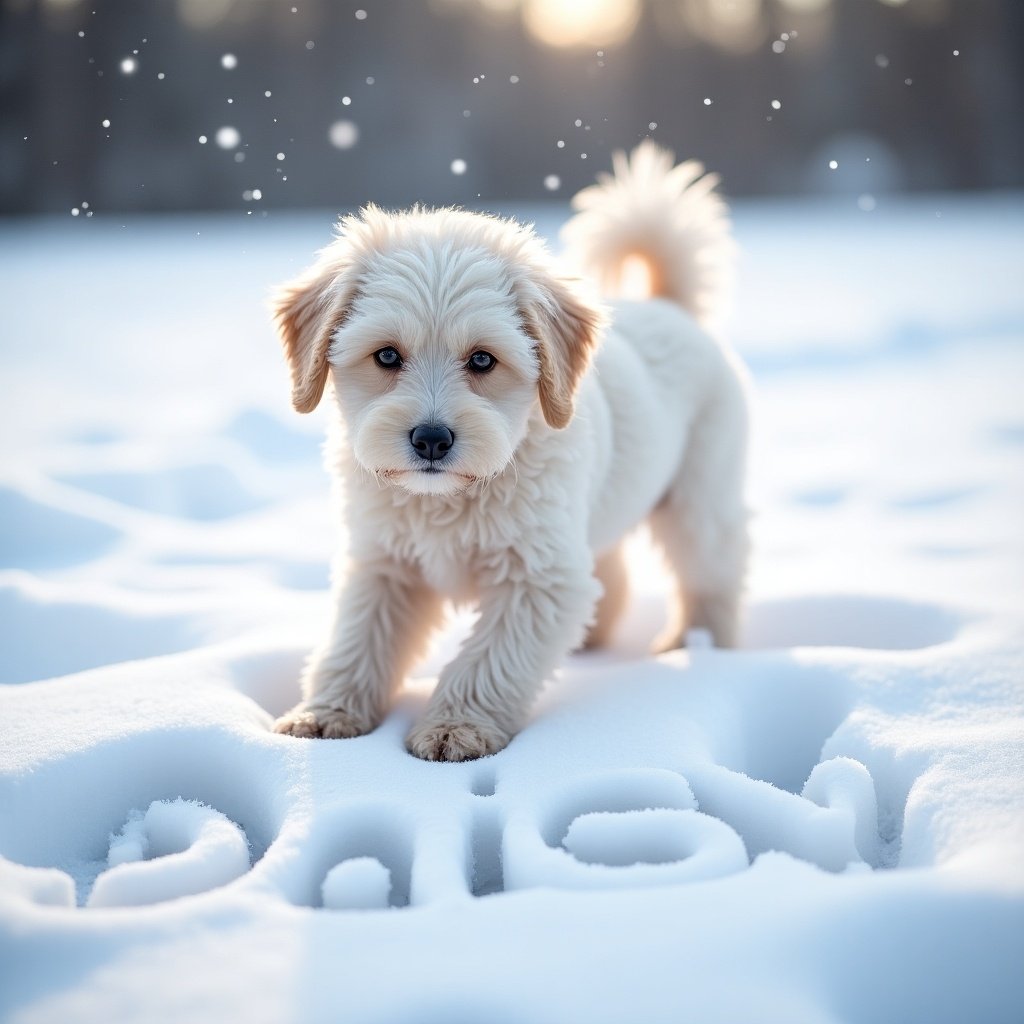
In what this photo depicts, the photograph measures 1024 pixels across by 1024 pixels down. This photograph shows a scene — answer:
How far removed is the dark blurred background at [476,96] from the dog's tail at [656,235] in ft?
33.9

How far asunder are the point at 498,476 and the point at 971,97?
16.2 m

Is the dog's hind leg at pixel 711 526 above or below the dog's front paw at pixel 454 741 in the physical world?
above

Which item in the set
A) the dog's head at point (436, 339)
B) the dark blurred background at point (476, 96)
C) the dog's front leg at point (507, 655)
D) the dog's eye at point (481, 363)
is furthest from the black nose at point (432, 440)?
the dark blurred background at point (476, 96)

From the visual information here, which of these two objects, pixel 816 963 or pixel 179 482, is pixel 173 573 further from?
pixel 816 963

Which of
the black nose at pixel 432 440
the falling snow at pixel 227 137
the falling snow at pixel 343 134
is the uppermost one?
the falling snow at pixel 343 134

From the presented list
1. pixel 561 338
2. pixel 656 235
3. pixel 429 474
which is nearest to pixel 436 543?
pixel 429 474

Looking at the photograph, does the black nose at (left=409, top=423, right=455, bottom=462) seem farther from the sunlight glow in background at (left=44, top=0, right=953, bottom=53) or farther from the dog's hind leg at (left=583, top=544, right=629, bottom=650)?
the sunlight glow in background at (left=44, top=0, right=953, bottom=53)

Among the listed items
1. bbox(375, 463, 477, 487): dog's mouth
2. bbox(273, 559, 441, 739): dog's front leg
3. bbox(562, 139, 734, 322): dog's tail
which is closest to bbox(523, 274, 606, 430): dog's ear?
bbox(375, 463, 477, 487): dog's mouth

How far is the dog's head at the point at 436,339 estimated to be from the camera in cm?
232

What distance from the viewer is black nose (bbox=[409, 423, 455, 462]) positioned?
228 cm

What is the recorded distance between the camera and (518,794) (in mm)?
2127

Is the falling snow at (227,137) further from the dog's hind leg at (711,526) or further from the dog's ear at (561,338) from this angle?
the dog's ear at (561,338)

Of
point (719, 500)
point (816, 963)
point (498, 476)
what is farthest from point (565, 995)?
point (719, 500)

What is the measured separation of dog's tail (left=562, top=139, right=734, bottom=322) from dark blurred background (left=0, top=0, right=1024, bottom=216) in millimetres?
10337
